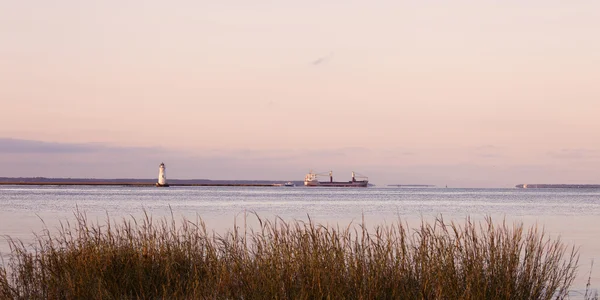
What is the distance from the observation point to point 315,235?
1158 cm

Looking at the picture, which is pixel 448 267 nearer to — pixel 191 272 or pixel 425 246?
pixel 425 246

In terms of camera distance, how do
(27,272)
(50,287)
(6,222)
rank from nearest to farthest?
(50,287)
(27,272)
(6,222)

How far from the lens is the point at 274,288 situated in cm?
1039

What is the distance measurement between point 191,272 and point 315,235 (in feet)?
8.92

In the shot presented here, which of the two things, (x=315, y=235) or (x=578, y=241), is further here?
(x=578, y=241)

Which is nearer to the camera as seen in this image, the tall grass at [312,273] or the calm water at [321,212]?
the tall grass at [312,273]

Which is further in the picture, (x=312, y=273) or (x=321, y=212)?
(x=321, y=212)

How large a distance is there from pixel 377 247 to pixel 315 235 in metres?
1.06

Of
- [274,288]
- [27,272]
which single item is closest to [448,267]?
[274,288]

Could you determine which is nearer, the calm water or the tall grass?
the tall grass

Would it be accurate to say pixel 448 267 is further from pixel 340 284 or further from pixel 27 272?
pixel 27 272

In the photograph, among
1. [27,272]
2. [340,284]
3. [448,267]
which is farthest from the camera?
[27,272]

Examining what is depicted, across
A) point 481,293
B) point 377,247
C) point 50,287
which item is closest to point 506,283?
point 481,293

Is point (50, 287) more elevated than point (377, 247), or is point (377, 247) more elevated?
point (377, 247)
